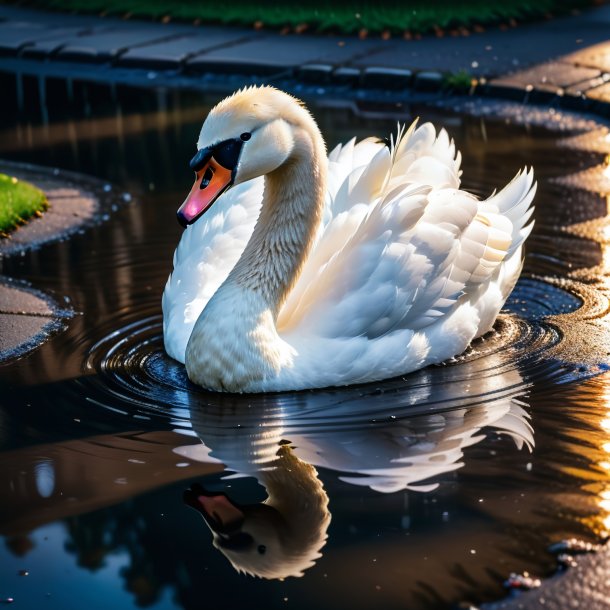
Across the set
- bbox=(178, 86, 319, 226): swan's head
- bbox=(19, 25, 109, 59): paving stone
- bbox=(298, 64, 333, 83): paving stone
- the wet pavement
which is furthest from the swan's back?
bbox=(19, 25, 109, 59): paving stone

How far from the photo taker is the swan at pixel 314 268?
5.09 metres

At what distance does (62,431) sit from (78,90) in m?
7.69

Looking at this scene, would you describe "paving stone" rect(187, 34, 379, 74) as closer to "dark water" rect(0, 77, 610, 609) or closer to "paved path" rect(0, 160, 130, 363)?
"paved path" rect(0, 160, 130, 363)

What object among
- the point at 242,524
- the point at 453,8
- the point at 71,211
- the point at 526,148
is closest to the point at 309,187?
the point at 242,524

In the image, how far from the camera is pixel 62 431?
5.01m

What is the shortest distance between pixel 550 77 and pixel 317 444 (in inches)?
286

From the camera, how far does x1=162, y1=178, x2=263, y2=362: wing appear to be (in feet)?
18.5

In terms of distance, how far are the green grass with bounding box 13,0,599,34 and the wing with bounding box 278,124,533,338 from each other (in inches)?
292

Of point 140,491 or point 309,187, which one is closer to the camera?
point 140,491

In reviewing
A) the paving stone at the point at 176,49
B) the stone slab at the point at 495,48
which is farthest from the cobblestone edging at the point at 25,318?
the paving stone at the point at 176,49

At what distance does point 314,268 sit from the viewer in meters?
5.64

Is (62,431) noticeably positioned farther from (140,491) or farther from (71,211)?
(71,211)

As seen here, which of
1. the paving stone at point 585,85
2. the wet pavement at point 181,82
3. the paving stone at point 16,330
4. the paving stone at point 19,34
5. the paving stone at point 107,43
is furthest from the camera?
the paving stone at point 19,34

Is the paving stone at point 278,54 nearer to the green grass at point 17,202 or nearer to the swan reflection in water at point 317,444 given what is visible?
the green grass at point 17,202
